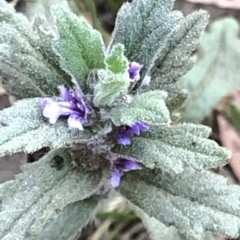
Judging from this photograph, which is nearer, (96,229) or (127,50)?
(127,50)

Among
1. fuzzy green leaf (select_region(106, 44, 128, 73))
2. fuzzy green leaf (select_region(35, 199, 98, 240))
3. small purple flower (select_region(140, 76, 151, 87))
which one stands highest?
fuzzy green leaf (select_region(106, 44, 128, 73))

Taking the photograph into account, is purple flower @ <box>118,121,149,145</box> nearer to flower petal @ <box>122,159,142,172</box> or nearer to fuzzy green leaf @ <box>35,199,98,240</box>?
flower petal @ <box>122,159,142,172</box>

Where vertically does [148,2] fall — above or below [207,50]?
above

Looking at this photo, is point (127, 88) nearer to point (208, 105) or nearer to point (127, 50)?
point (127, 50)

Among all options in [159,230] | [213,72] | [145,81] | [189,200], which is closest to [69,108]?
[145,81]

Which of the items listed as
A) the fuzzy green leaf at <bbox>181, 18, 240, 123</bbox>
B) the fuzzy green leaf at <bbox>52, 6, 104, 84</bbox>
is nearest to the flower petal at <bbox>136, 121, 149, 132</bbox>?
the fuzzy green leaf at <bbox>52, 6, 104, 84</bbox>

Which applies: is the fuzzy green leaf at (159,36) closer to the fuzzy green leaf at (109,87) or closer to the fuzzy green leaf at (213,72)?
the fuzzy green leaf at (109,87)

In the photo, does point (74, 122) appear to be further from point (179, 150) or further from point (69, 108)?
point (179, 150)

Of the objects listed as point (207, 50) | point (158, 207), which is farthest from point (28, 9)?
point (158, 207)
